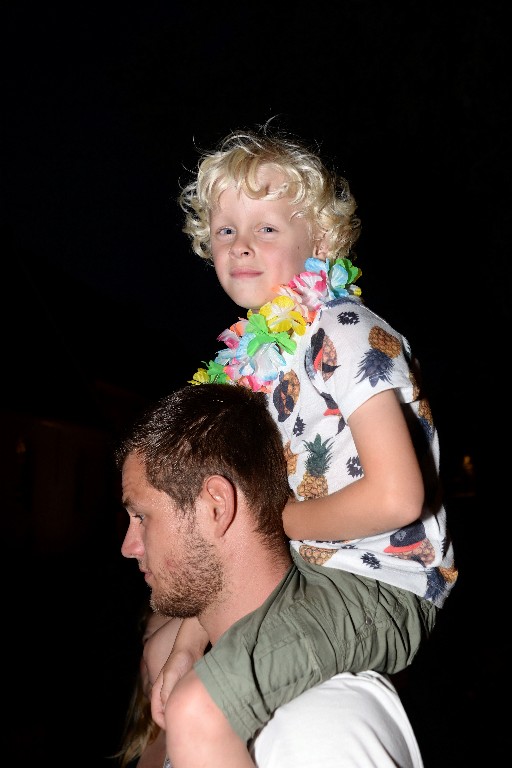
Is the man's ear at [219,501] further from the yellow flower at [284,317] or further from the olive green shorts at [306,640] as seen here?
the yellow flower at [284,317]

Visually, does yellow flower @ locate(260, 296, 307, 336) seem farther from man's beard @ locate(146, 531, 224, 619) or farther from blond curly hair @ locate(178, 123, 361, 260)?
man's beard @ locate(146, 531, 224, 619)

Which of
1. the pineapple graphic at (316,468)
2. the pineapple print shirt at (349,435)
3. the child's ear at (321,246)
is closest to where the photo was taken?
the pineapple print shirt at (349,435)

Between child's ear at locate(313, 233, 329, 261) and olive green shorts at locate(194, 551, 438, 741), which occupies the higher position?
child's ear at locate(313, 233, 329, 261)

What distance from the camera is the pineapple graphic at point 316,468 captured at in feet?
5.57

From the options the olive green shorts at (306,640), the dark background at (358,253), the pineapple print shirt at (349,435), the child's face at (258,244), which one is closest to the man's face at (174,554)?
the olive green shorts at (306,640)

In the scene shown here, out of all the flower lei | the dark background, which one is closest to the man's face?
the flower lei

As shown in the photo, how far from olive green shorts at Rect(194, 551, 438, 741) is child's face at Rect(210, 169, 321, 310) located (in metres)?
0.72

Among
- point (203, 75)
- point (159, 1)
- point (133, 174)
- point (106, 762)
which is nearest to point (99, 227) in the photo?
point (133, 174)

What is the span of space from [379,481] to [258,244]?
785mm

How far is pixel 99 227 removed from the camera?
18.4m

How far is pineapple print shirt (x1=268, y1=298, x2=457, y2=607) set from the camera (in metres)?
1.58

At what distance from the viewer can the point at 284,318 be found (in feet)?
5.88

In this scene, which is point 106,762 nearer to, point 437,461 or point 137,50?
point 437,461

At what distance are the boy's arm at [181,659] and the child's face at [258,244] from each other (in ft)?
2.87
